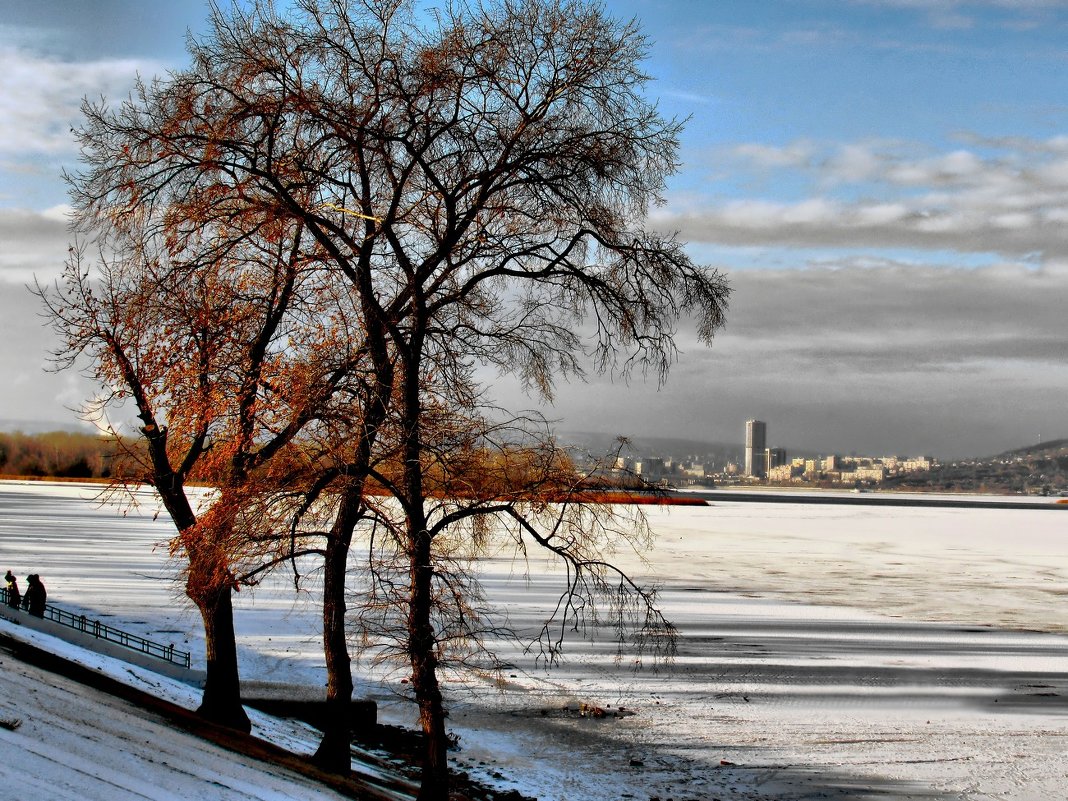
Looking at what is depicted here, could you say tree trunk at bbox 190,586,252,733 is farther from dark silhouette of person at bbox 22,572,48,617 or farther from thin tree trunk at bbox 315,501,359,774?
dark silhouette of person at bbox 22,572,48,617

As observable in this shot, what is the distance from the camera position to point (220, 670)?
15.6 metres

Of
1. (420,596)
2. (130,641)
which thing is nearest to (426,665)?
(420,596)

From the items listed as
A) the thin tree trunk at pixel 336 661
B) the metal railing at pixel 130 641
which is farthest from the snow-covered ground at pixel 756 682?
the thin tree trunk at pixel 336 661

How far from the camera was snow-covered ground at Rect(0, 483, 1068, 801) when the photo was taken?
50.3 feet

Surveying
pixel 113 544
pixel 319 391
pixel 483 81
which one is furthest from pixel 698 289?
pixel 113 544

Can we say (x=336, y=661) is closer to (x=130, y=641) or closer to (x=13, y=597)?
(x=13, y=597)

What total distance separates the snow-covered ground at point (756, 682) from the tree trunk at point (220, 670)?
161 centimetres

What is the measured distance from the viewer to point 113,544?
45.4 metres

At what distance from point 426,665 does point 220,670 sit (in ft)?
14.2

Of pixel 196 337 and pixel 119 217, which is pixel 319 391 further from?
pixel 119 217

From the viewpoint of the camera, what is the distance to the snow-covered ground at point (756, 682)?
1533 cm

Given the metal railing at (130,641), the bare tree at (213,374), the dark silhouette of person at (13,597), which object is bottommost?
the metal railing at (130,641)

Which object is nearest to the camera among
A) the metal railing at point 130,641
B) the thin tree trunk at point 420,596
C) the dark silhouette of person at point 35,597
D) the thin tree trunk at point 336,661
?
the thin tree trunk at point 420,596

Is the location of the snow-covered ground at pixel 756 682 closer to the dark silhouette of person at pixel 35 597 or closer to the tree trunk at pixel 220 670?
the tree trunk at pixel 220 670
